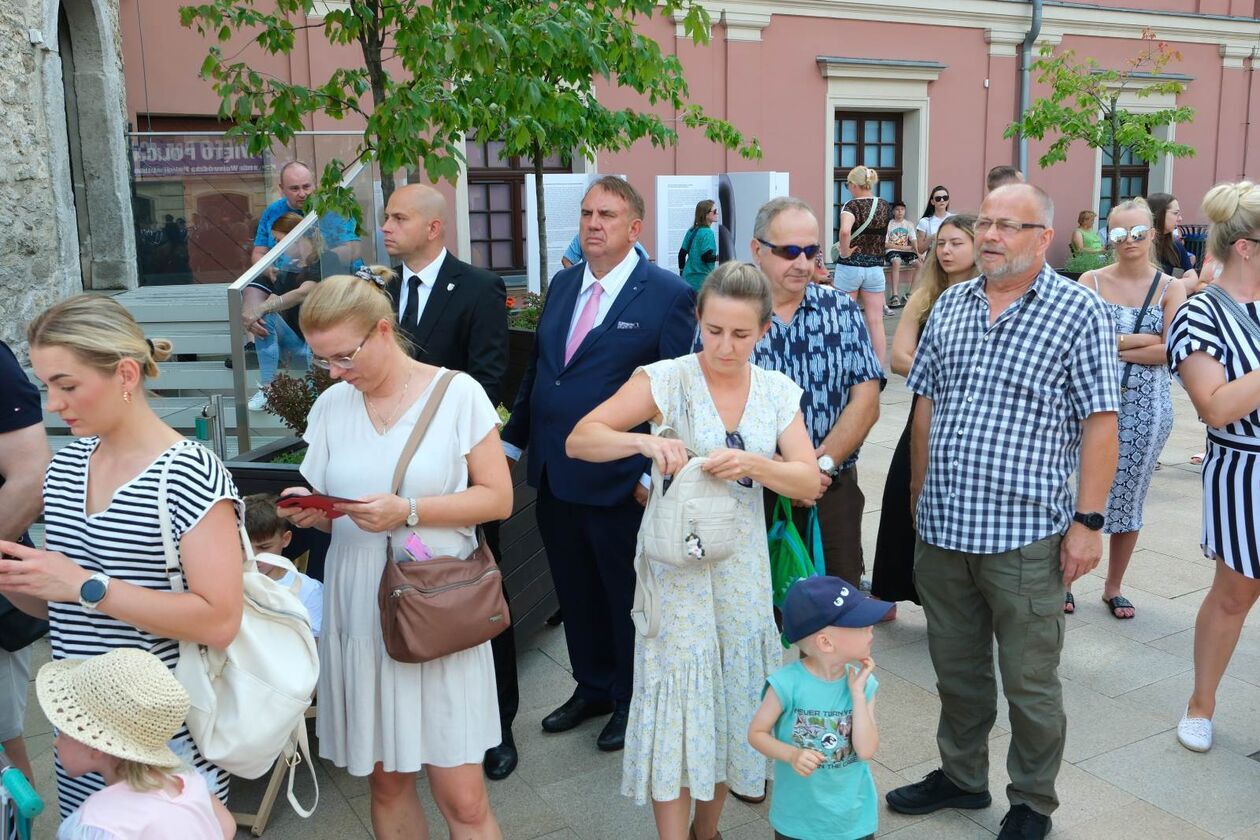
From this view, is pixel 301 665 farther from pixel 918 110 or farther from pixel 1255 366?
pixel 918 110

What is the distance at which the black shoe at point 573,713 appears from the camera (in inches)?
160

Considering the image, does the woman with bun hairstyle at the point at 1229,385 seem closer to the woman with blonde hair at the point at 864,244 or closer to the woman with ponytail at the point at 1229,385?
the woman with ponytail at the point at 1229,385

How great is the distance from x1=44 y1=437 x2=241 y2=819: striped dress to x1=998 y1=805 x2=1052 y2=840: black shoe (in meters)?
2.23

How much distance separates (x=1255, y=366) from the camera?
3365 millimetres

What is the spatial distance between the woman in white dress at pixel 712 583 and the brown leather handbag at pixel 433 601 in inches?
16.7

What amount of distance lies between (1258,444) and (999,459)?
1061mm

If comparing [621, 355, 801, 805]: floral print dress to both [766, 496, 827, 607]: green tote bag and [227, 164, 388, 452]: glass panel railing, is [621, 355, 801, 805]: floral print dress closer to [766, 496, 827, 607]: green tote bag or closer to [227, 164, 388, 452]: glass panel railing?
[766, 496, 827, 607]: green tote bag

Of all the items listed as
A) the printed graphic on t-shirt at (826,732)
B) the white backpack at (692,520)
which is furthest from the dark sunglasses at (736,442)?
the printed graphic on t-shirt at (826,732)

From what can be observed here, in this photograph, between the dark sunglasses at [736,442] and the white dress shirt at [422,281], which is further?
the white dress shirt at [422,281]

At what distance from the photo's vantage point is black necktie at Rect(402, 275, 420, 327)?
13.1ft

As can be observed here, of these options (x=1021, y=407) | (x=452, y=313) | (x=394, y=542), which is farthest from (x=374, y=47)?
(x=1021, y=407)

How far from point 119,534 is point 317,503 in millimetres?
468

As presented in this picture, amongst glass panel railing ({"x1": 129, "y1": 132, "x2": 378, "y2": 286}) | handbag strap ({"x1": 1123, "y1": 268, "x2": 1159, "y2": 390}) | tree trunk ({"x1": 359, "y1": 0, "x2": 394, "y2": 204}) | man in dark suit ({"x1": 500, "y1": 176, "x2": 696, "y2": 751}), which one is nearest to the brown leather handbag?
man in dark suit ({"x1": 500, "y1": 176, "x2": 696, "y2": 751})

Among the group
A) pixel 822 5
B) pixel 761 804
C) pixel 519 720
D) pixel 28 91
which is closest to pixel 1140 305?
pixel 761 804
